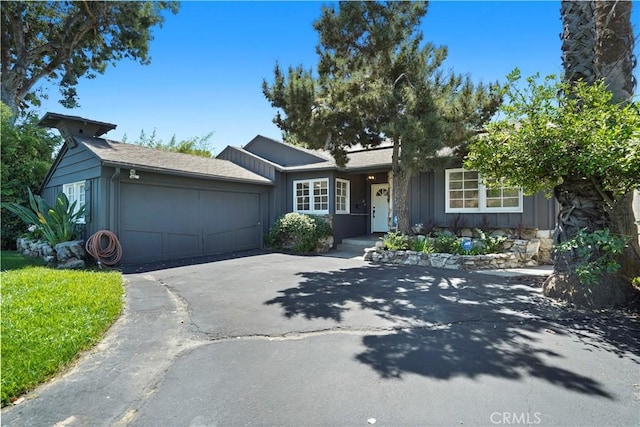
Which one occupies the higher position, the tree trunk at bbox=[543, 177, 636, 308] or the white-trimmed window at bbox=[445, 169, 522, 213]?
the white-trimmed window at bbox=[445, 169, 522, 213]

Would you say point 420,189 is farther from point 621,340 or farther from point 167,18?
point 167,18

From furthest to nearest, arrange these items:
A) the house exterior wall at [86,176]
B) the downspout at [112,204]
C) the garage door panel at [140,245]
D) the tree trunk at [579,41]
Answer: the garage door panel at [140,245], the house exterior wall at [86,176], the downspout at [112,204], the tree trunk at [579,41]

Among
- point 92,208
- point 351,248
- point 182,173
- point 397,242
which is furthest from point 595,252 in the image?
point 92,208

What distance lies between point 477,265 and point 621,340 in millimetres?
4639

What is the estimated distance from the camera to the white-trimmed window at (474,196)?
966 cm

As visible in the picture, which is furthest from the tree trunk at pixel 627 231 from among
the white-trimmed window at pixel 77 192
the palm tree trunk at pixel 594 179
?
the white-trimmed window at pixel 77 192

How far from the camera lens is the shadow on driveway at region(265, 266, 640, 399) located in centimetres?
307

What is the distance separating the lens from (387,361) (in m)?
3.23

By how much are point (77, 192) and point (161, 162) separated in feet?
9.71

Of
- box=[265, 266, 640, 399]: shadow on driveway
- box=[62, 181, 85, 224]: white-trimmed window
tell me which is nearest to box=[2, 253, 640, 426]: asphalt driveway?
box=[265, 266, 640, 399]: shadow on driveway

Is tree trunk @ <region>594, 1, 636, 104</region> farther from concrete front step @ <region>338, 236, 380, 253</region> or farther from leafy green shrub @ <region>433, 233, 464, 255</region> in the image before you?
concrete front step @ <region>338, 236, 380, 253</region>

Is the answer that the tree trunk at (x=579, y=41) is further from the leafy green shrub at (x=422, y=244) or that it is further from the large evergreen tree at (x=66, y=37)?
the large evergreen tree at (x=66, y=37)

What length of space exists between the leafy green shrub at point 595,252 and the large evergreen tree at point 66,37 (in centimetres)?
2089

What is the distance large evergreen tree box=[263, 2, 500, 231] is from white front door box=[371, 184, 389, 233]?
474 centimetres
